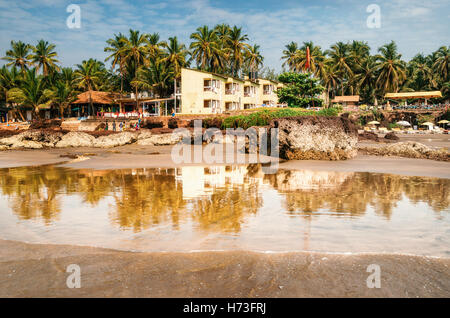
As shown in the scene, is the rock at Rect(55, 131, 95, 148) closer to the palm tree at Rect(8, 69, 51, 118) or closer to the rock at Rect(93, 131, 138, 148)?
the rock at Rect(93, 131, 138, 148)

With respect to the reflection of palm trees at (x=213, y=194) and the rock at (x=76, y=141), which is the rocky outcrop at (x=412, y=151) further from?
the rock at (x=76, y=141)

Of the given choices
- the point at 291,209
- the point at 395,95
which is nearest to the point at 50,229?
the point at 291,209

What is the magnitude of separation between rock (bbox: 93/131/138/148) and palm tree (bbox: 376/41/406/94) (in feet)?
173

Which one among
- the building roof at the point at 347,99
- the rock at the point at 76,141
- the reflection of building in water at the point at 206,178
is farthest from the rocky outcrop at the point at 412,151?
the building roof at the point at 347,99

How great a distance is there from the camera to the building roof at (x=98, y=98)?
176 feet

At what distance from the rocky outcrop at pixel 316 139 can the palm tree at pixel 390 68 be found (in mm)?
53162

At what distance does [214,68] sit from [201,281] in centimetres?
5497

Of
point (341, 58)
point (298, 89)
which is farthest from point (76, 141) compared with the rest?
point (341, 58)

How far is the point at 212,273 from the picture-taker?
11.5 feet

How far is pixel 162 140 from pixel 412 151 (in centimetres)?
1632

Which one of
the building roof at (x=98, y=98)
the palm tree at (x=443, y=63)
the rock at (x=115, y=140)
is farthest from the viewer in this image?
the palm tree at (x=443, y=63)

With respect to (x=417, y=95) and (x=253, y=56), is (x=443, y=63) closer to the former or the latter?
(x=417, y=95)

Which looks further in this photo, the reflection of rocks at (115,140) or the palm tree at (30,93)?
the palm tree at (30,93)
